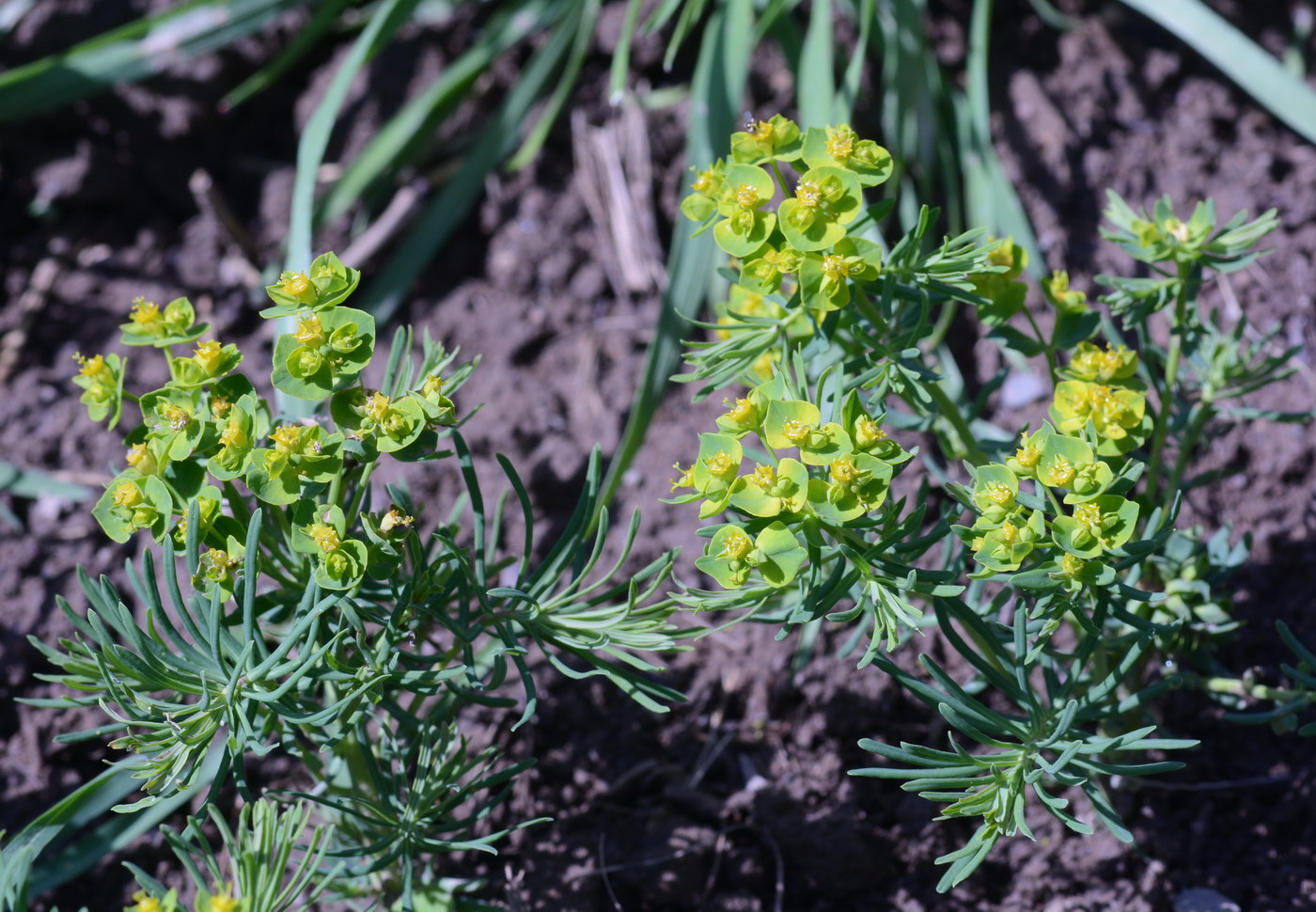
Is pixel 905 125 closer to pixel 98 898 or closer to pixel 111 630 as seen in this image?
pixel 111 630

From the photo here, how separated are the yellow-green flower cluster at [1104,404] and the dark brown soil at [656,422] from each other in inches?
26.3

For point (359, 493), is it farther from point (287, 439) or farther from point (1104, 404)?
point (1104, 404)

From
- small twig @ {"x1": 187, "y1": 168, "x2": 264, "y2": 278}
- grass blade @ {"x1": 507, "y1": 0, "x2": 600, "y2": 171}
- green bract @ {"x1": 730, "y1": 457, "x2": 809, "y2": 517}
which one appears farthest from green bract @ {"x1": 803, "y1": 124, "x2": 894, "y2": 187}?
small twig @ {"x1": 187, "y1": 168, "x2": 264, "y2": 278}

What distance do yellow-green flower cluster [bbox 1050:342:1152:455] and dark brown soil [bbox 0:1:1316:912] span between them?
2.19 feet

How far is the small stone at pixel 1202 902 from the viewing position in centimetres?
162

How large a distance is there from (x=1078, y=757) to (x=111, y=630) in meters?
1.42

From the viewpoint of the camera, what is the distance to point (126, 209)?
8.75ft

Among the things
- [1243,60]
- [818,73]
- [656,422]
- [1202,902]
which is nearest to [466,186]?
[656,422]

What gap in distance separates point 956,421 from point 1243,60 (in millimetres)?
1450

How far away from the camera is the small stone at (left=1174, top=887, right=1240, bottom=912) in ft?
5.33

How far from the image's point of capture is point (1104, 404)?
4.23ft

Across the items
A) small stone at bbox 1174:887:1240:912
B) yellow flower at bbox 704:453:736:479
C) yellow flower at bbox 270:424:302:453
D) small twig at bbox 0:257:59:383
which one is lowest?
small stone at bbox 1174:887:1240:912

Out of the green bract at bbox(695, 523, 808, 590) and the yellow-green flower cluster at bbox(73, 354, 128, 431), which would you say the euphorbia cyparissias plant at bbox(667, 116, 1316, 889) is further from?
the yellow-green flower cluster at bbox(73, 354, 128, 431)

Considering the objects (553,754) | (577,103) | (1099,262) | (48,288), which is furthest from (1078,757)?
(48,288)
